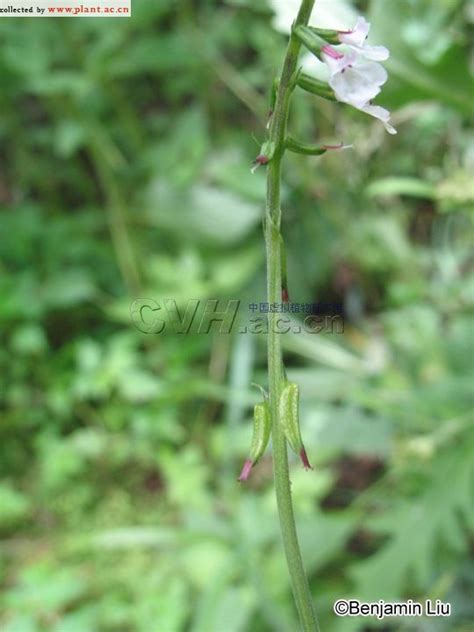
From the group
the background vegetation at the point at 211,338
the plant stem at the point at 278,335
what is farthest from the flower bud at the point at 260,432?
the background vegetation at the point at 211,338

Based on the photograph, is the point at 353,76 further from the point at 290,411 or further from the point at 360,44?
the point at 290,411

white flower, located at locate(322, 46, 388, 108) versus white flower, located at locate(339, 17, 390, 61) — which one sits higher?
white flower, located at locate(339, 17, 390, 61)

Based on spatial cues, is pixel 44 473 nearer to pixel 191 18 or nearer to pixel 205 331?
pixel 205 331

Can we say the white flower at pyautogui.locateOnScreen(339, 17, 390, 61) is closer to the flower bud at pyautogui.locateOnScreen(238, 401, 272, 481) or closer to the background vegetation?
the flower bud at pyautogui.locateOnScreen(238, 401, 272, 481)

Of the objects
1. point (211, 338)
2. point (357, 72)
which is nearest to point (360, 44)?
point (357, 72)

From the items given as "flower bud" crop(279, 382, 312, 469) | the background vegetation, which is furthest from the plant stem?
the background vegetation

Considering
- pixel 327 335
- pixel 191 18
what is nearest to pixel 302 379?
pixel 327 335
